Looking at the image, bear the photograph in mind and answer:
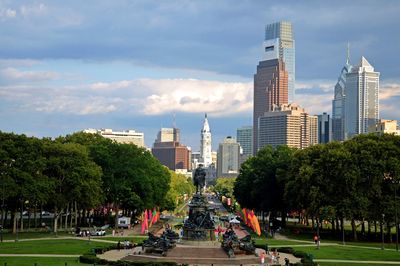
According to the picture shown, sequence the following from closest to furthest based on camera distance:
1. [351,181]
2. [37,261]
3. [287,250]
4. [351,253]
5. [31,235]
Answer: [37,261], [351,253], [287,250], [351,181], [31,235]

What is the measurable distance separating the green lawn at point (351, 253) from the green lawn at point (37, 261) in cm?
2526

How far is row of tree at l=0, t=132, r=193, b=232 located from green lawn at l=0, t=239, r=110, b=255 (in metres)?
10.4

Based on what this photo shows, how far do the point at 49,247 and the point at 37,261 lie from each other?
15.5 metres

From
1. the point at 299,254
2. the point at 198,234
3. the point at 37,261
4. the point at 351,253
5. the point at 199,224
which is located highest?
the point at 199,224

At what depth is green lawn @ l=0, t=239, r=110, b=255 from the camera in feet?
231

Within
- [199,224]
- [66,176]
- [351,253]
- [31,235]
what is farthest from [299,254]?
[31,235]

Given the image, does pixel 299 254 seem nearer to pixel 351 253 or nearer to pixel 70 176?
pixel 351 253

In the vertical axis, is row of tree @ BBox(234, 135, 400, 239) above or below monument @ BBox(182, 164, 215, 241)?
above

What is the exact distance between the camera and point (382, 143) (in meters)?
95.5

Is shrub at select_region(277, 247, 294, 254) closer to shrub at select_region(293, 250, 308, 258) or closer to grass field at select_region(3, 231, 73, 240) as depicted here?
shrub at select_region(293, 250, 308, 258)

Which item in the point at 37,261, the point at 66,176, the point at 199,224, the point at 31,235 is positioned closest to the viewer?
the point at 37,261

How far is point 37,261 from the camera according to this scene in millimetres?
60312

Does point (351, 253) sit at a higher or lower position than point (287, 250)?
lower

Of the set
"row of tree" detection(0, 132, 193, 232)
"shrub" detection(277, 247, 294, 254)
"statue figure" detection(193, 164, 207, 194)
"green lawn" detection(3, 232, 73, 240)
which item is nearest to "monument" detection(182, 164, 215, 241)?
"statue figure" detection(193, 164, 207, 194)
